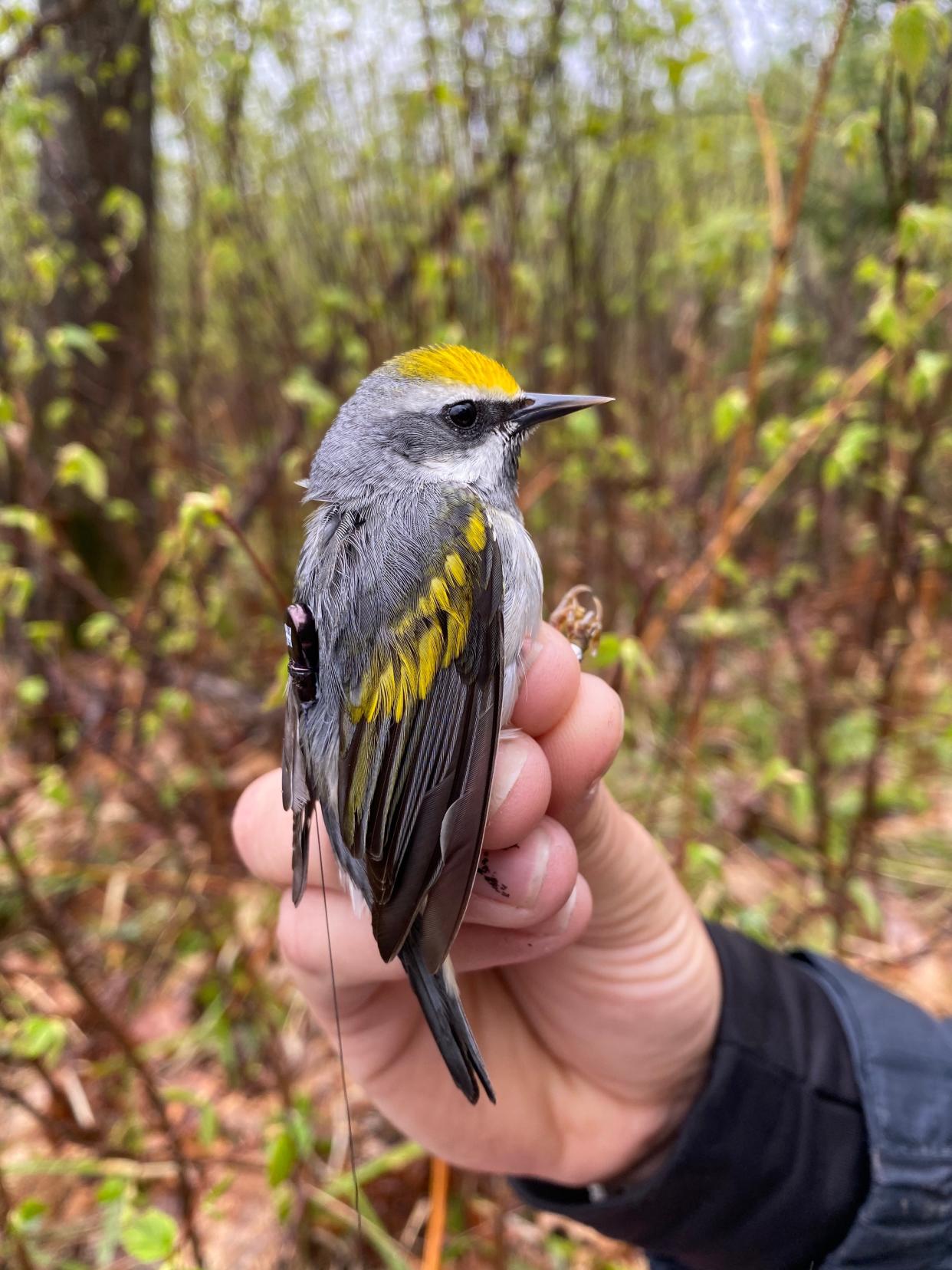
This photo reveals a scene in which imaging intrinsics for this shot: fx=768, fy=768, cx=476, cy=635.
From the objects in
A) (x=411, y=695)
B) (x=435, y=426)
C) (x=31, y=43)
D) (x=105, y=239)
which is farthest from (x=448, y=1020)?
(x=105, y=239)

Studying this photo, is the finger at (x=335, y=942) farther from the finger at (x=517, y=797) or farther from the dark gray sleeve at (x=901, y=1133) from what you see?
the dark gray sleeve at (x=901, y=1133)

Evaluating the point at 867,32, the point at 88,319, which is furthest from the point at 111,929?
the point at 867,32

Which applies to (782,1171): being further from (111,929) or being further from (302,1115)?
(111,929)

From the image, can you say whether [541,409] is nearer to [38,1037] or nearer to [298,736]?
[298,736]

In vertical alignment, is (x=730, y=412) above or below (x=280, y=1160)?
above

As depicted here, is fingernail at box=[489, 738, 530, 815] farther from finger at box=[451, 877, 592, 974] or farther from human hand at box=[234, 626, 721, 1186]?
finger at box=[451, 877, 592, 974]

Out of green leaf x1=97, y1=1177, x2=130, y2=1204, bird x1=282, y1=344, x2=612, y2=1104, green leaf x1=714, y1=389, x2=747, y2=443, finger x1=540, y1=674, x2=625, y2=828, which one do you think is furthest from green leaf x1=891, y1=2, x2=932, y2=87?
green leaf x1=97, y1=1177, x2=130, y2=1204
